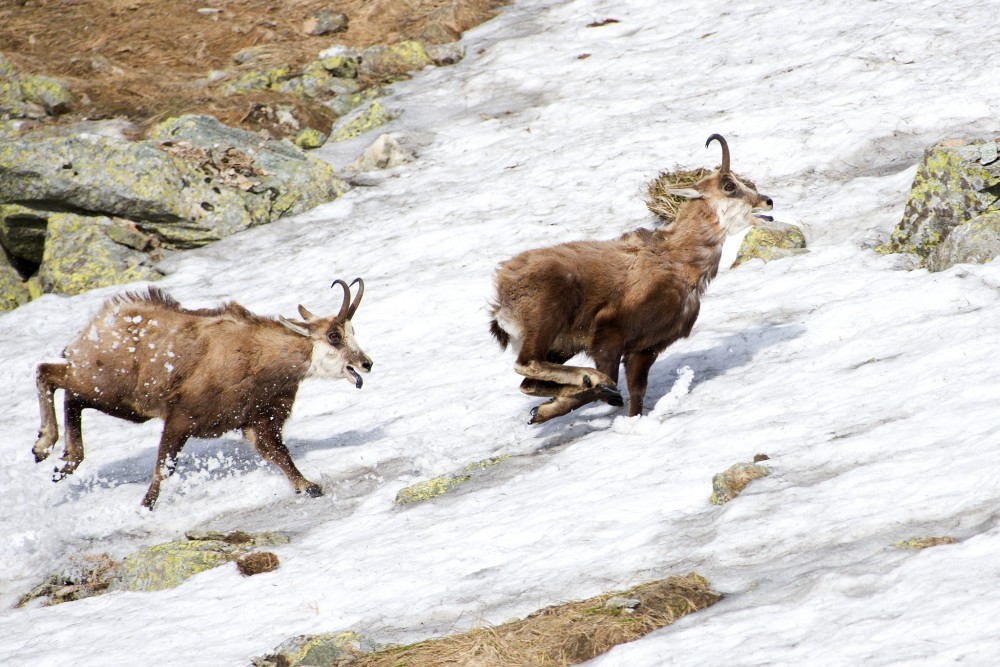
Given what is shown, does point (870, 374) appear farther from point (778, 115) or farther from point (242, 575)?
point (778, 115)

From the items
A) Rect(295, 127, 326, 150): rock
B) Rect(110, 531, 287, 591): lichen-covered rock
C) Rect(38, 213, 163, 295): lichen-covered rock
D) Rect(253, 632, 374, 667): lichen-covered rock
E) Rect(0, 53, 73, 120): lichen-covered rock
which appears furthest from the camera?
Rect(0, 53, 73, 120): lichen-covered rock

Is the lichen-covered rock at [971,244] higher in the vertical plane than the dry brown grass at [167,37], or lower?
lower

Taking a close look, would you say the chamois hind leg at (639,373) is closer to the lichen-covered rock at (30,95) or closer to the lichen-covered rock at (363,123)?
the lichen-covered rock at (363,123)

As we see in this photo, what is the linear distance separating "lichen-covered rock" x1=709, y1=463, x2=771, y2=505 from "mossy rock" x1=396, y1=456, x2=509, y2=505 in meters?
2.55

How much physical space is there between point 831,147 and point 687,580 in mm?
10767

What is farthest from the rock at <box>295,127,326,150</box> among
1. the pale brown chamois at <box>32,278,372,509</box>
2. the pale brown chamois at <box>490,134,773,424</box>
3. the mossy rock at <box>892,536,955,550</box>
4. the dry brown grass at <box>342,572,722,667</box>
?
the mossy rock at <box>892,536,955,550</box>

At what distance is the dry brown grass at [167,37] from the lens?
22.3 m

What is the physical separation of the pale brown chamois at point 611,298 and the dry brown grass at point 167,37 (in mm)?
13842

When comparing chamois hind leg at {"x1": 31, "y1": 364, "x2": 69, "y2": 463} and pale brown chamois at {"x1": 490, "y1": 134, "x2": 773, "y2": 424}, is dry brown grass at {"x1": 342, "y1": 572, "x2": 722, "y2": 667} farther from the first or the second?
chamois hind leg at {"x1": 31, "y1": 364, "x2": 69, "y2": 463}

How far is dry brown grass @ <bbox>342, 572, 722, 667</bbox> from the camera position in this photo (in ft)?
16.8

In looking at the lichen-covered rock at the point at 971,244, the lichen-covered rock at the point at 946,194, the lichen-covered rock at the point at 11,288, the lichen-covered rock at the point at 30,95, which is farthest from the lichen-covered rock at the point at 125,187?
the lichen-covered rock at the point at 971,244

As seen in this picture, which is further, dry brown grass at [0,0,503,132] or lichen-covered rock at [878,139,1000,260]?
dry brown grass at [0,0,503,132]

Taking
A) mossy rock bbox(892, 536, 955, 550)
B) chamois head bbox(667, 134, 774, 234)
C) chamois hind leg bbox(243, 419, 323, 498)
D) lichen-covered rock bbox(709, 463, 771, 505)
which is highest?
chamois head bbox(667, 134, 774, 234)

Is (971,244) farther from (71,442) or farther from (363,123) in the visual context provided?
(363,123)
